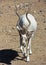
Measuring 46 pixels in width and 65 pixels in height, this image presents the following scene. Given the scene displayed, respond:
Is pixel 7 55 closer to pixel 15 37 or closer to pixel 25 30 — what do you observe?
pixel 25 30

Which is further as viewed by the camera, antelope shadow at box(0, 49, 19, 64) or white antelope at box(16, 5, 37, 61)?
antelope shadow at box(0, 49, 19, 64)

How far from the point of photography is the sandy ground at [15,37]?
1041 cm

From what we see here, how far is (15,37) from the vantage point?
40.9 ft

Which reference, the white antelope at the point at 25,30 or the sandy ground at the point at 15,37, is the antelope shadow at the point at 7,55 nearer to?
the sandy ground at the point at 15,37

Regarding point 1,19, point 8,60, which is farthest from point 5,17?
point 8,60

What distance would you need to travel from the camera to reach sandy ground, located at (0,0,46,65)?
34.1ft

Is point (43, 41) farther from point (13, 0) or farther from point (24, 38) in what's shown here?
point (13, 0)

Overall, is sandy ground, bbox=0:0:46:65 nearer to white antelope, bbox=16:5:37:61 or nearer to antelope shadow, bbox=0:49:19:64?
antelope shadow, bbox=0:49:19:64

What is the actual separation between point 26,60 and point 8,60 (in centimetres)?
59

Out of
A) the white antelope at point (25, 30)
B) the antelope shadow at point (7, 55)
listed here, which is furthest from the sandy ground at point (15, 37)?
the white antelope at point (25, 30)

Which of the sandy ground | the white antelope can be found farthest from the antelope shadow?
the white antelope

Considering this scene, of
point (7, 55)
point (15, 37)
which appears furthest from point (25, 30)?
point (15, 37)

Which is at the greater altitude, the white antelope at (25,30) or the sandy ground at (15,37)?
the white antelope at (25,30)

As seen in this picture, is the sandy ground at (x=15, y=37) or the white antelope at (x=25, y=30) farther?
the sandy ground at (x=15, y=37)
